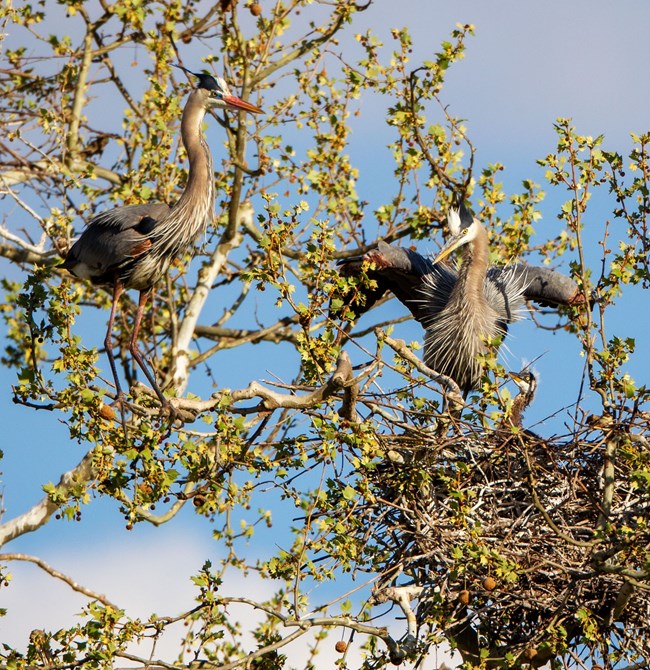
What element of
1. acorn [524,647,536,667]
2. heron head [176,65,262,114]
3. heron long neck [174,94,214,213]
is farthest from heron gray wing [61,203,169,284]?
acorn [524,647,536,667]

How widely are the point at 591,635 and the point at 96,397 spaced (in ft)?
9.22

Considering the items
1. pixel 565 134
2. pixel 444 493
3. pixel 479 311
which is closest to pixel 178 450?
pixel 444 493

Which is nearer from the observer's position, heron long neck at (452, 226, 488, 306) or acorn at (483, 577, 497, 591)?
acorn at (483, 577, 497, 591)

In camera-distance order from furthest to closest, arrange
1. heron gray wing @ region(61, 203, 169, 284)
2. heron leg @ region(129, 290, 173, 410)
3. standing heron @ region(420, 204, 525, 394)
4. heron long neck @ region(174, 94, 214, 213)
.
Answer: standing heron @ region(420, 204, 525, 394)
heron long neck @ region(174, 94, 214, 213)
heron gray wing @ region(61, 203, 169, 284)
heron leg @ region(129, 290, 173, 410)

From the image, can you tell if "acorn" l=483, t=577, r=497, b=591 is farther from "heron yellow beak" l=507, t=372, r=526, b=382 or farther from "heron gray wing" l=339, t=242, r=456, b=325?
"heron gray wing" l=339, t=242, r=456, b=325

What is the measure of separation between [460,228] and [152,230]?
7.97ft

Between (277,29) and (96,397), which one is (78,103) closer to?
(277,29)

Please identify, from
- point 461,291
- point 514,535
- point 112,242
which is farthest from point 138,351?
point 514,535

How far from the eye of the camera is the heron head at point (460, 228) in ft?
30.4

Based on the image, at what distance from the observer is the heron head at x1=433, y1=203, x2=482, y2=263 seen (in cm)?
927

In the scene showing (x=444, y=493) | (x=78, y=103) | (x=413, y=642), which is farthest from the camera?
(x=78, y=103)

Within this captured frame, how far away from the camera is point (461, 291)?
9648mm

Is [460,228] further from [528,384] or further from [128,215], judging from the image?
[128,215]

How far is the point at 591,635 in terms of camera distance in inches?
236
